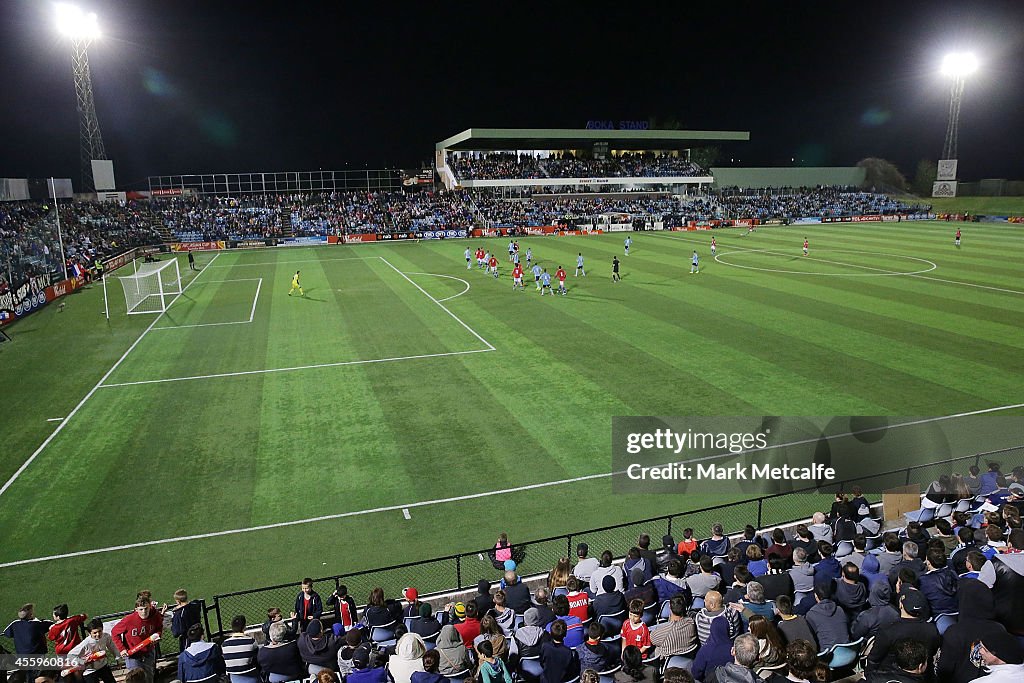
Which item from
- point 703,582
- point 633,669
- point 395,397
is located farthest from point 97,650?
point 395,397

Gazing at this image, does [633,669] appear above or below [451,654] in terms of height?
above

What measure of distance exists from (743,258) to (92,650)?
46385mm

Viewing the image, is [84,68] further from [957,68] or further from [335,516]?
[957,68]

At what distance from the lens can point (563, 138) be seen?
8494 cm

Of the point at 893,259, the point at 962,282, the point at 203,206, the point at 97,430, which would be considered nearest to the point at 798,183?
the point at 893,259

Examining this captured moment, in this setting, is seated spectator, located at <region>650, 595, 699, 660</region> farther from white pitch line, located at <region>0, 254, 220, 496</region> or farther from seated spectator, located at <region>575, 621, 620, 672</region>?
white pitch line, located at <region>0, 254, 220, 496</region>

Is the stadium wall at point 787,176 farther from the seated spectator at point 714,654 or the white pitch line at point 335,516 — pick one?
the seated spectator at point 714,654

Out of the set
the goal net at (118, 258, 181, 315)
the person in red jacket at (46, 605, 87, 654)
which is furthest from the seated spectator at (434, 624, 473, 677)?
the goal net at (118, 258, 181, 315)

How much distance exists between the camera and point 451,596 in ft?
33.0

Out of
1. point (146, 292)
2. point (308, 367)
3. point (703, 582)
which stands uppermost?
point (146, 292)

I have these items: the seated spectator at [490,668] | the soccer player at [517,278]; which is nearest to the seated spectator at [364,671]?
the seated spectator at [490,668]

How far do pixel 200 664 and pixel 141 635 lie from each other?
5.27ft

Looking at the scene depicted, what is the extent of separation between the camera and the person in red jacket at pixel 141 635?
8375 millimetres

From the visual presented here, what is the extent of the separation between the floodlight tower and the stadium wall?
77.8 metres
